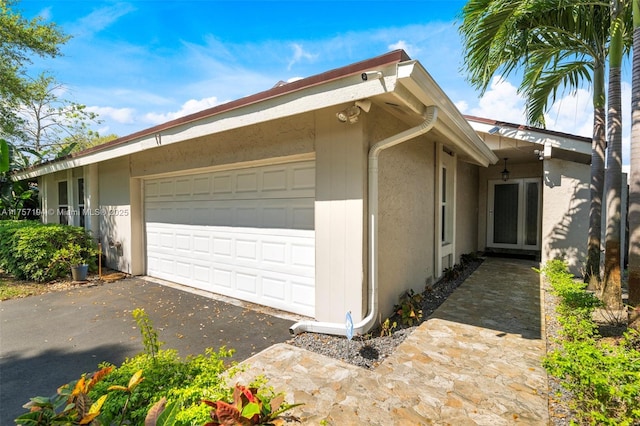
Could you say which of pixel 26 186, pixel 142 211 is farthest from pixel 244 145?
pixel 26 186

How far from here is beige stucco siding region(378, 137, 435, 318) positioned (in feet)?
14.7

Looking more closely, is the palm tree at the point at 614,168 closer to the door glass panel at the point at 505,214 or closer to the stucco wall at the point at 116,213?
the door glass panel at the point at 505,214

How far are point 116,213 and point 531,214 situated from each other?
12.3m

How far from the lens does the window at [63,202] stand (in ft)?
34.4

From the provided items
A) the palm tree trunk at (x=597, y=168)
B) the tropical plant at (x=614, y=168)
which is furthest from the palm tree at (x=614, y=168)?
the palm tree trunk at (x=597, y=168)

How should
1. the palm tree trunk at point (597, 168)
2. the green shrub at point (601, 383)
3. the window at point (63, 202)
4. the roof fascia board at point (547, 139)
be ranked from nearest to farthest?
the green shrub at point (601, 383), the palm tree trunk at point (597, 168), the roof fascia board at point (547, 139), the window at point (63, 202)

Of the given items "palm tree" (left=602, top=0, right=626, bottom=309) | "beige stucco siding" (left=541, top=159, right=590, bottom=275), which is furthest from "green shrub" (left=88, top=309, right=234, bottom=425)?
"beige stucco siding" (left=541, top=159, right=590, bottom=275)

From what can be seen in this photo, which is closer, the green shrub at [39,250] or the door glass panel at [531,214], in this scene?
the green shrub at [39,250]

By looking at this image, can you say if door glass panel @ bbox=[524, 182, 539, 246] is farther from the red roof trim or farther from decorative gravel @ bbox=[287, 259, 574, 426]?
the red roof trim

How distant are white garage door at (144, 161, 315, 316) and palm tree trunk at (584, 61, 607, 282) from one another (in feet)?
19.1

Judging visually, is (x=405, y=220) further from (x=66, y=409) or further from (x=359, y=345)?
(x=66, y=409)

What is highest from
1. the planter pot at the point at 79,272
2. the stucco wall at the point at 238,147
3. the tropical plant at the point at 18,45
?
the tropical plant at the point at 18,45

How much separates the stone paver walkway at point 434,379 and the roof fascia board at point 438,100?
9.42 feet

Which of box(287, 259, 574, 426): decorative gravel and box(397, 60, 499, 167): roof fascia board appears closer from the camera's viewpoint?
box(287, 259, 574, 426): decorative gravel
